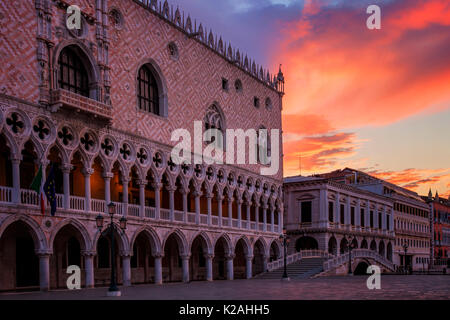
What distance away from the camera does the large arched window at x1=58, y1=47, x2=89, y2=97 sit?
84.2 ft

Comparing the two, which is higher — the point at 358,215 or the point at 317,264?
the point at 358,215

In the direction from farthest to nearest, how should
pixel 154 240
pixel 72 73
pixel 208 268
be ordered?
pixel 208 268 < pixel 154 240 < pixel 72 73

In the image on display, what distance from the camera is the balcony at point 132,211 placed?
2242cm

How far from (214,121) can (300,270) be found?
1150 cm

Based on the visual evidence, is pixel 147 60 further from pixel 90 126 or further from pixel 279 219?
pixel 279 219

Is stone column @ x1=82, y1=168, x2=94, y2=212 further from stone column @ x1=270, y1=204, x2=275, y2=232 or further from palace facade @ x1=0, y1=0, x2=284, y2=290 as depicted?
stone column @ x1=270, y1=204, x2=275, y2=232

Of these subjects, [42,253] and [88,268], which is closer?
[42,253]

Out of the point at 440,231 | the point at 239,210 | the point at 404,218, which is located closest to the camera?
the point at 239,210

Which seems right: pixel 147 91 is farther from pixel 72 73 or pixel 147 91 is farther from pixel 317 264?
pixel 317 264

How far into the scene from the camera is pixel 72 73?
86.0ft

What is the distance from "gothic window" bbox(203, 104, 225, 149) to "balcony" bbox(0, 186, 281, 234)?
16.1 feet

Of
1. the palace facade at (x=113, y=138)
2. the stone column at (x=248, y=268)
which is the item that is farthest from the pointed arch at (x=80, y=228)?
the stone column at (x=248, y=268)

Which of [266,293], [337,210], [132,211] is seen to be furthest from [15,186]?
[337,210]
